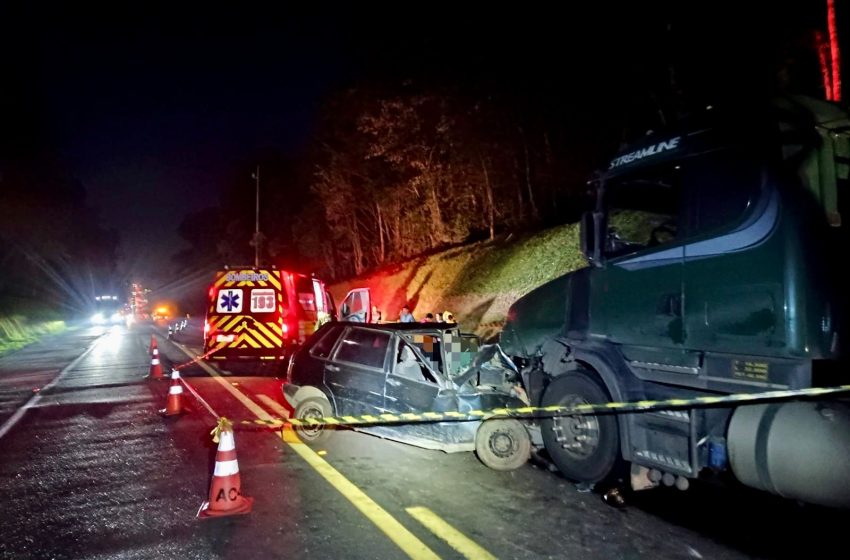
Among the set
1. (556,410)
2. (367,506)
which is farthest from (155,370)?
(556,410)

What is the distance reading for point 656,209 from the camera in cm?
620

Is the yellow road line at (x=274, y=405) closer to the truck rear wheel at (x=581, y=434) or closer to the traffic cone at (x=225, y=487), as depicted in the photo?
the traffic cone at (x=225, y=487)

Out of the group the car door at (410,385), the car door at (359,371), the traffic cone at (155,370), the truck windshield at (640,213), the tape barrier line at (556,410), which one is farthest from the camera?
the traffic cone at (155,370)

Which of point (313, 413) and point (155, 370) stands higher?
point (155, 370)

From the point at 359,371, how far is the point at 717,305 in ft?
13.8

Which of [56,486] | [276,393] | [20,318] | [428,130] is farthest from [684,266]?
[20,318]

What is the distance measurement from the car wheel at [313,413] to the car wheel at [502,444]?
6.73 feet

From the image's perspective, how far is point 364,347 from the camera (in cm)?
785

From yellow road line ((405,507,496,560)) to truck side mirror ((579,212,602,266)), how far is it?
283 cm

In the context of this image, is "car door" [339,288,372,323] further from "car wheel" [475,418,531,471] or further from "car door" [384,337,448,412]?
"car wheel" [475,418,531,471]

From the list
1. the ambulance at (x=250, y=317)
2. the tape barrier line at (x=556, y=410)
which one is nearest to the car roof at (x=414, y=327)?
the tape barrier line at (x=556, y=410)

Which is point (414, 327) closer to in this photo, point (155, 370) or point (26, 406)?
point (26, 406)

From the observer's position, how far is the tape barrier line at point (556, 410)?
14.9 feet

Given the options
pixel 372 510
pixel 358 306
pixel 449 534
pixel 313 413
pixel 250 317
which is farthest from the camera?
pixel 358 306
